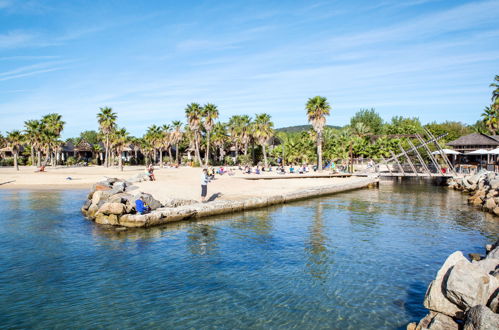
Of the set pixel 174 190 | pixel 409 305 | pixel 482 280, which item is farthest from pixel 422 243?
pixel 174 190

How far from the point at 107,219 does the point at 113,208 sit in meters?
0.63

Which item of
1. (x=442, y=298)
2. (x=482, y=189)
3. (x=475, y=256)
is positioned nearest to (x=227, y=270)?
(x=442, y=298)

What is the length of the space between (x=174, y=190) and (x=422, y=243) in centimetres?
1745

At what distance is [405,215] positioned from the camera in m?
22.8

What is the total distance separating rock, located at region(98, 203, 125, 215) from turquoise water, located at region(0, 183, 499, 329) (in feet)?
3.48

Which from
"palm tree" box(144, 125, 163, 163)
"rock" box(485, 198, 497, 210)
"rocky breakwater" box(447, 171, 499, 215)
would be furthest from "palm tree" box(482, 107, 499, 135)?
"palm tree" box(144, 125, 163, 163)

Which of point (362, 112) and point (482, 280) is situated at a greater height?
point (362, 112)

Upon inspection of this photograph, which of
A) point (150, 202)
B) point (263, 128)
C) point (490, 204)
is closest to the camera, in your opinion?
point (150, 202)

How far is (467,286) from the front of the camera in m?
7.32

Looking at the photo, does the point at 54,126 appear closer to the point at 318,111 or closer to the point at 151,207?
the point at 318,111

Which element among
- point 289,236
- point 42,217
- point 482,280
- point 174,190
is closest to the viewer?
point 482,280

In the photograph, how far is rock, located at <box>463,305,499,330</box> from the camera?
597cm

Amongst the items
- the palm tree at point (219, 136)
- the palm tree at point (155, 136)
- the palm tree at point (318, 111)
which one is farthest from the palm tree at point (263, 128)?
the palm tree at point (155, 136)

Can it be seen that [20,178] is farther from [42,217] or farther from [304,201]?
[304,201]
